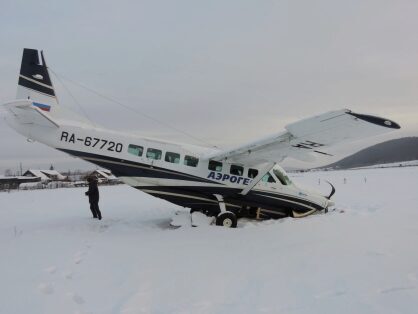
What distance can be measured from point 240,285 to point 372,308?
200cm

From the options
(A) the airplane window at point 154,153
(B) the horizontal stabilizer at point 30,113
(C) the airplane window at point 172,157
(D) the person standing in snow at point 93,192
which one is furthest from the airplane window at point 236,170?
(B) the horizontal stabilizer at point 30,113

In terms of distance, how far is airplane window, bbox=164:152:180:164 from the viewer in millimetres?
12484

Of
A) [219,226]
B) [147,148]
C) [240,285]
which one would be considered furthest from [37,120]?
[240,285]

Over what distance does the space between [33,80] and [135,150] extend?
429 centimetres

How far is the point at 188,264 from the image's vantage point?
276 inches

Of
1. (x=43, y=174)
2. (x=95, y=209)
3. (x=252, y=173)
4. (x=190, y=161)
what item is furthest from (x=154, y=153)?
(x=43, y=174)

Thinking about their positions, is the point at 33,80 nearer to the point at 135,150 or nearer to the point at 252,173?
the point at 135,150

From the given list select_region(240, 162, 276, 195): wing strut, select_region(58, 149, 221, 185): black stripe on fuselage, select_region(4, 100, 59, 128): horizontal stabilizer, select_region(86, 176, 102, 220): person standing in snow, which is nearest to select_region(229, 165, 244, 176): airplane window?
select_region(240, 162, 276, 195): wing strut

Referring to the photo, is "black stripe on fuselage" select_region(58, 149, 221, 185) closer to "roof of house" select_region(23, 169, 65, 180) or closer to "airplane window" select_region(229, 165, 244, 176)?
"airplane window" select_region(229, 165, 244, 176)

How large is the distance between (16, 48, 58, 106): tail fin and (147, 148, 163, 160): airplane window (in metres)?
3.90

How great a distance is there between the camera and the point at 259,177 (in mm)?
12305

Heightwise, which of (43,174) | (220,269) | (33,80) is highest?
Result: (33,80)

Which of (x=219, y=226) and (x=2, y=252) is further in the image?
Result: (x=219, y=226)

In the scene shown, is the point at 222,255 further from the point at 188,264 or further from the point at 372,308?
the point at 372,308
